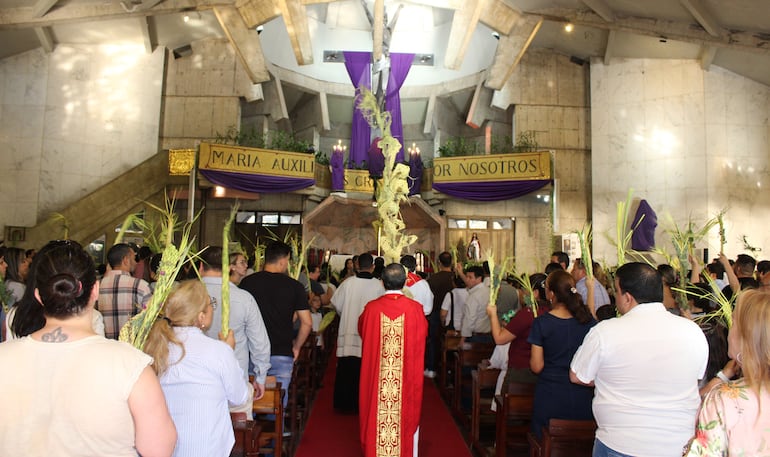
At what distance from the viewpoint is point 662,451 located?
2.27 m

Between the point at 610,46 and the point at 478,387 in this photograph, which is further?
the point at 610,46

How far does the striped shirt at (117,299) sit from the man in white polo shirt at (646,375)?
2901 millimetres

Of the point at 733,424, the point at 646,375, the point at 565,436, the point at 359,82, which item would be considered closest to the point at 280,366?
the point at 565,436

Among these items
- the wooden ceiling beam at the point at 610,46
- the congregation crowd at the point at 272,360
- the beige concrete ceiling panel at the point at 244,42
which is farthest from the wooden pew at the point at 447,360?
the beige concrete ceiling panel at the point at 244,42

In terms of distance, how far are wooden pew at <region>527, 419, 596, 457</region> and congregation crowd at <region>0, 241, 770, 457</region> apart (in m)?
0.25

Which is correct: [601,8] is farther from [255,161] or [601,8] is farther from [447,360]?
[447,360]

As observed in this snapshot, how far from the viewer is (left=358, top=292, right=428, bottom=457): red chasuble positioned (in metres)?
3.88

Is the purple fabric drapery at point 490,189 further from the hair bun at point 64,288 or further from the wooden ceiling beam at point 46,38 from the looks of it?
the hair bun at point 64,288

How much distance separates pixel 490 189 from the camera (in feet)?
46.1

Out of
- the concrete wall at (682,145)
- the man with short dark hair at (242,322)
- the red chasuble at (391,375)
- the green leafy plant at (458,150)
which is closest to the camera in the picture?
the man with short dark hair at (242,322)

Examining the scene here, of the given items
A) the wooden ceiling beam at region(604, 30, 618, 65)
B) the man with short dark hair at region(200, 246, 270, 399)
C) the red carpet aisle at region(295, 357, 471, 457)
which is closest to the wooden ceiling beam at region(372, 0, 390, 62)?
the wooden ceiling beam at region(604, 30, 618, 65)

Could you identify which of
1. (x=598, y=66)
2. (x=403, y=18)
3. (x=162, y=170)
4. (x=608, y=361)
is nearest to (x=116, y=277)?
(x=608, y=361)

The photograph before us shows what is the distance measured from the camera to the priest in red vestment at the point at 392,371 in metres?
3.89

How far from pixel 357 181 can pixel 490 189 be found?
12.3 feet
